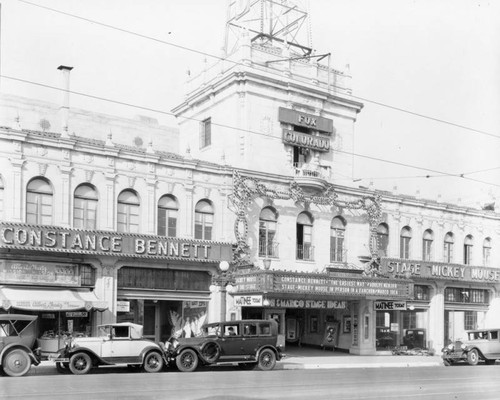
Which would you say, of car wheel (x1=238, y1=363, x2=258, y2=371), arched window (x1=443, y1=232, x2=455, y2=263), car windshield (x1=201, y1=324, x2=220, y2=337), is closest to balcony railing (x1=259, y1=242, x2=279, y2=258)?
car wheel (x1=238, y1=363, x2=258, y2=371)

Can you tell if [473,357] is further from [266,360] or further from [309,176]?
[309,176]

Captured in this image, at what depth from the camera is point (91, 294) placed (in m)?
28.8

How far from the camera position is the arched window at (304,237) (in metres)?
35.6

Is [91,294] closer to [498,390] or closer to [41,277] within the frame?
[41,277]

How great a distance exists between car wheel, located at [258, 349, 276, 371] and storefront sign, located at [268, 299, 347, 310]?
6173 millimetres

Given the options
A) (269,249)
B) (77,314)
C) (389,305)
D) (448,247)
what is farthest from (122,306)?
(448,247)

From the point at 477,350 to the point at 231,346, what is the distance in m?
12.8

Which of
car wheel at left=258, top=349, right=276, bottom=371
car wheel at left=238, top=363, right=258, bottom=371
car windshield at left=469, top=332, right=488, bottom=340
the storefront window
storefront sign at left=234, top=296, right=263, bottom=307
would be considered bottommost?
car wheel at left=238, top=363, right=258, bottom=371

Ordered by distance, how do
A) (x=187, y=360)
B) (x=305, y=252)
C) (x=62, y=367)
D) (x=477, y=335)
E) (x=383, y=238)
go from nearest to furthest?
(x=62, y=367) → (x=187, y=360) → (x=477, y=335) → (x=305, y=252) → (x=383, y=238)

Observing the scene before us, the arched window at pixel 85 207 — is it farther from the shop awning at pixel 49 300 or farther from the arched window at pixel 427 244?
the arched window at pixel 427 244

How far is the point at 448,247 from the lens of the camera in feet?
140

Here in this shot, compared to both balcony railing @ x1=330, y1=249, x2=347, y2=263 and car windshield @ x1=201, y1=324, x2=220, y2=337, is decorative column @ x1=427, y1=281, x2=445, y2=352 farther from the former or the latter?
car windshield @ x1=201, y1=324, x2=220, y2=337

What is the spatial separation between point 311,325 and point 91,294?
A: 48.3ft

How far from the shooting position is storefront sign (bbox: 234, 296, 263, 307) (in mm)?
30688
